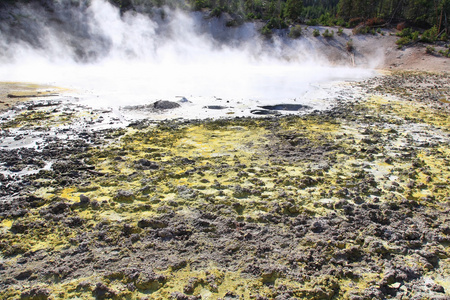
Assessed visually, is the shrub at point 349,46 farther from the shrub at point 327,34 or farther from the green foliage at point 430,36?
the green foliage at point 430,36

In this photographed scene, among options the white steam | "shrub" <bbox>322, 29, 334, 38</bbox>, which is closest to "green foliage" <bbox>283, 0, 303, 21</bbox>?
the white steam

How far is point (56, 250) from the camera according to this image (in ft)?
12.0

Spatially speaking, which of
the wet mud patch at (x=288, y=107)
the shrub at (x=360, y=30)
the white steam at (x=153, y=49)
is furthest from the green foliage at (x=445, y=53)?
the wet mud patch at (x=288, y=107)

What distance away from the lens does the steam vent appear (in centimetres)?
327

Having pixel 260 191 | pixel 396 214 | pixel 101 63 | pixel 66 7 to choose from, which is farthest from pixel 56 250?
pixel 66 7

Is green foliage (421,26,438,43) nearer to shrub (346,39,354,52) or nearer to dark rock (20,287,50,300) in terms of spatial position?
shrub (346,39,354,52)

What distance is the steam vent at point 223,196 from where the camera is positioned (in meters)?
3.27

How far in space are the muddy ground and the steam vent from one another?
21 mm

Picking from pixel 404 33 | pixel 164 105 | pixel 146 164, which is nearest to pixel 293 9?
pixel 404 33

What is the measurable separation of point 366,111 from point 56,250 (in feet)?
34.8

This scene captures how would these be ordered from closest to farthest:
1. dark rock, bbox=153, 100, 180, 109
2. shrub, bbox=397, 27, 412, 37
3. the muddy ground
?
the muddy ground, dark rock, bbox=153, 100, 180, 109, shrub, bbox=397, 27, 412, 37

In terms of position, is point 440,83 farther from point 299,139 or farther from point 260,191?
point 260,191

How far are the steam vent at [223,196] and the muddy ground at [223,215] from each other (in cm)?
2

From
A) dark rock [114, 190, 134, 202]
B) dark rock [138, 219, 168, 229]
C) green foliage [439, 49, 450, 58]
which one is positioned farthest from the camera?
green foliage [439, 49, 450, 58]
